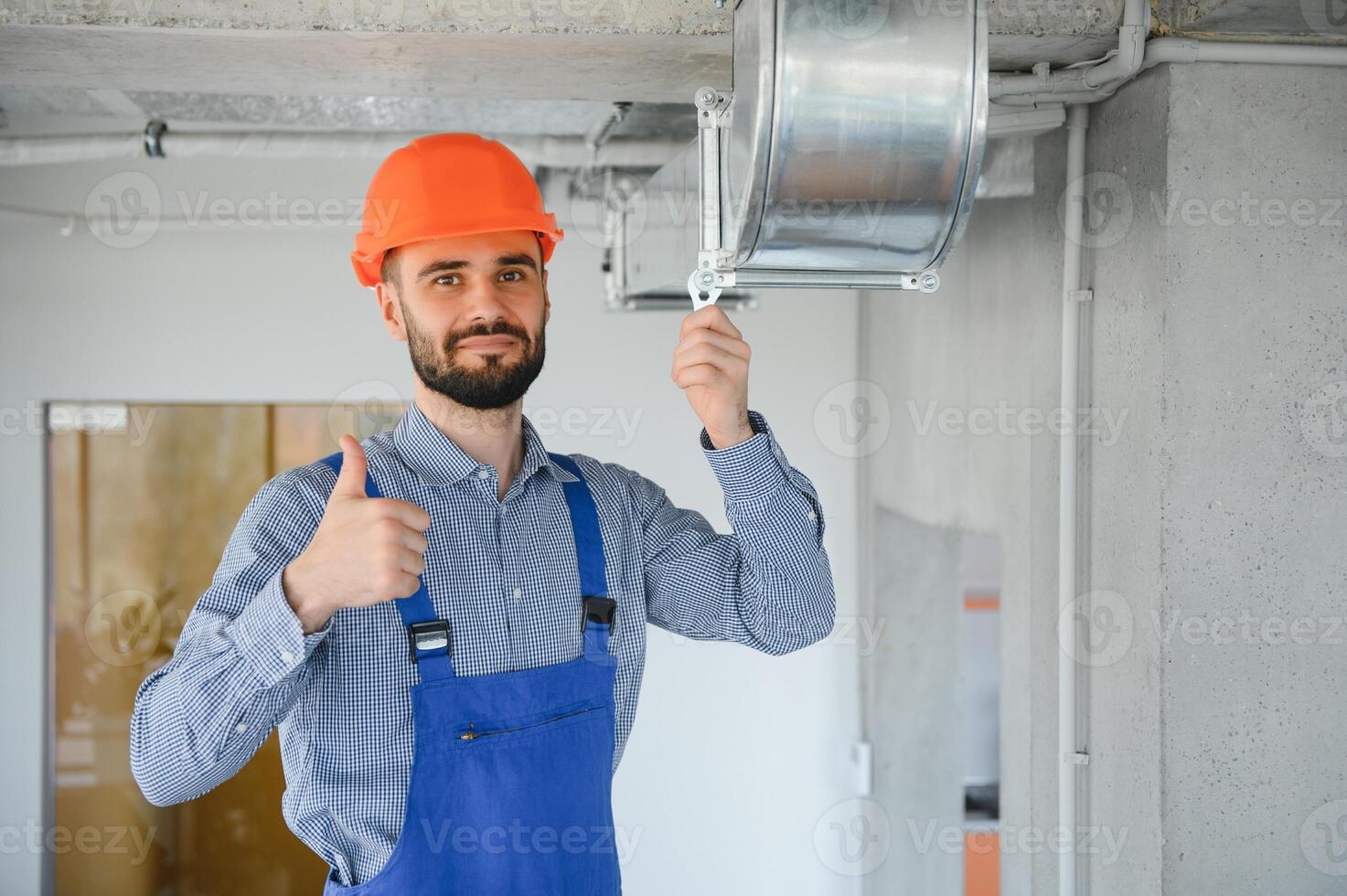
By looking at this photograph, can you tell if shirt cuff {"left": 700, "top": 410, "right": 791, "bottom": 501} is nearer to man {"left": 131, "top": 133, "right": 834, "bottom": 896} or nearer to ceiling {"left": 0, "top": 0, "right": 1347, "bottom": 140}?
man {"left": 131, "top": 133, "right": 834, "bottom": 896}

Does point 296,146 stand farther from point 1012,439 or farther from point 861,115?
point 861,115

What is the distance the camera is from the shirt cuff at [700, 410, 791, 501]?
5.37 ft

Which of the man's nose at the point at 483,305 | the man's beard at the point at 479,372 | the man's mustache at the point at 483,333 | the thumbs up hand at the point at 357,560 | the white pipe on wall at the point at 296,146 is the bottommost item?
the thumbs up hand at the point at 357,560

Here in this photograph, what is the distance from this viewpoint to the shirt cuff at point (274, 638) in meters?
1.33

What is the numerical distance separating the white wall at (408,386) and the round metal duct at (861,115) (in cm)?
269

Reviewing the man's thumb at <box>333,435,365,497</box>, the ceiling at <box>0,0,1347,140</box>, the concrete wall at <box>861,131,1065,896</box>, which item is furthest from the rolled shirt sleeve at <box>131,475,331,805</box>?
the concrete wall at <box>861,131,1065,896</box>

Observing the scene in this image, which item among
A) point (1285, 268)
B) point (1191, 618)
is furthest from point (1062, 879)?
point (1285, 268)

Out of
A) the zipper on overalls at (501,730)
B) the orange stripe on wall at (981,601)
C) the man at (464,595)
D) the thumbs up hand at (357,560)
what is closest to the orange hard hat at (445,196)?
the man at (464,595)

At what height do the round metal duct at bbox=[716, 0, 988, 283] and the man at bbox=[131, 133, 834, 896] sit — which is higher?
the round metal duct at bbox=[716, 0, 988, 283]

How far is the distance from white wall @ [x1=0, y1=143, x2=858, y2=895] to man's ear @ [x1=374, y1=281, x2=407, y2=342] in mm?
2285

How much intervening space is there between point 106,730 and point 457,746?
10.6 feet

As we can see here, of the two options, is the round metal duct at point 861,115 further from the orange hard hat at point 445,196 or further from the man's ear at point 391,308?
the man's ear at point 391,308

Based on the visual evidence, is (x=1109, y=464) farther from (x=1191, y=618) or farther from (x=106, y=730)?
(x=106, y=730)

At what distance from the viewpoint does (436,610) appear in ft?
5.33
